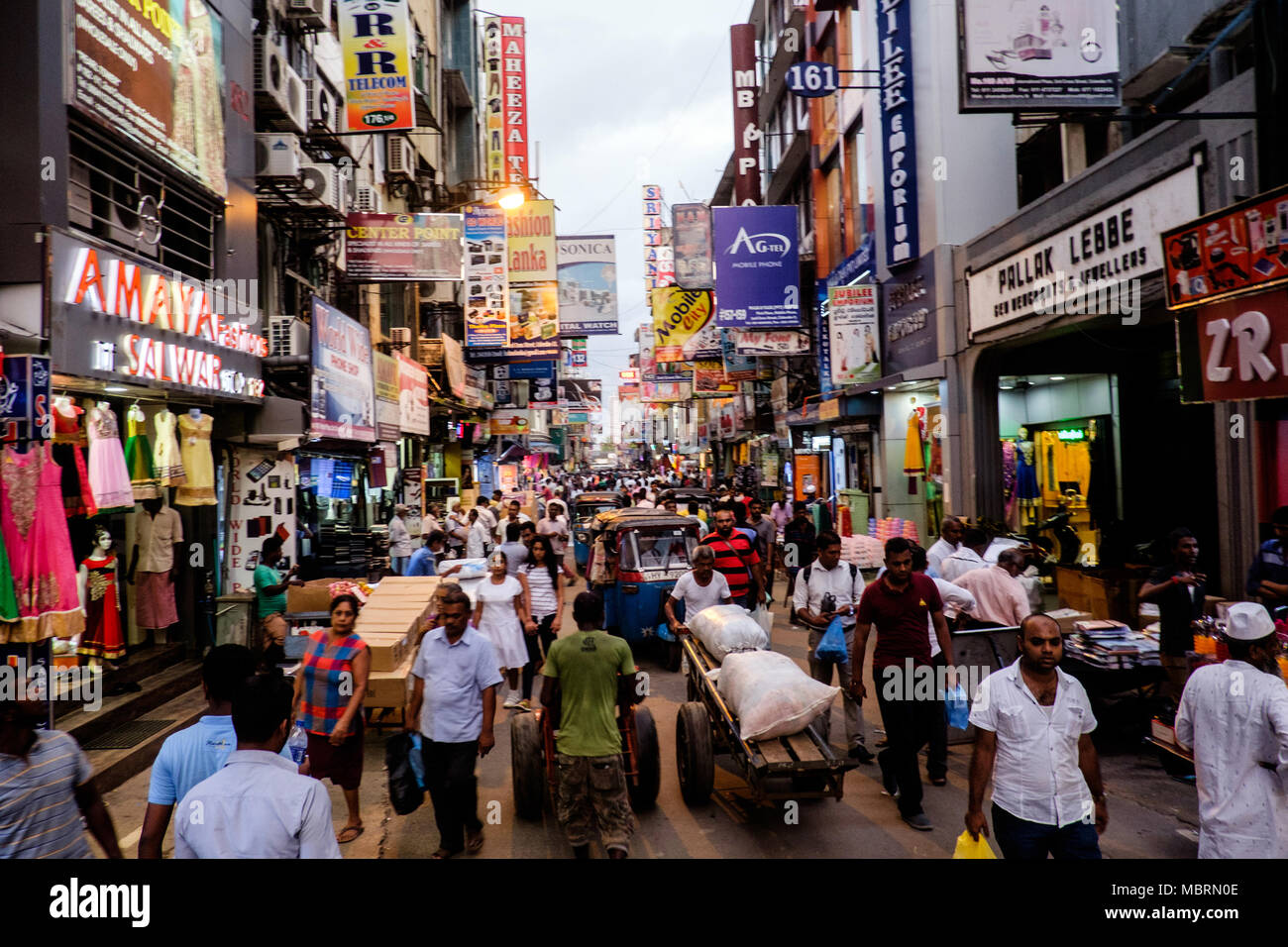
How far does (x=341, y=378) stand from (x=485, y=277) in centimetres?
1098

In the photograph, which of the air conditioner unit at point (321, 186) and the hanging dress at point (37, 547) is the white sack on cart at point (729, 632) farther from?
the air conditioner unit at point (321, 186)

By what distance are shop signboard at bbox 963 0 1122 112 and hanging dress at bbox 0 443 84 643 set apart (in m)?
10.1

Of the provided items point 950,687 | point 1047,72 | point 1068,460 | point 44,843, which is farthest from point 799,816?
point 1068,460

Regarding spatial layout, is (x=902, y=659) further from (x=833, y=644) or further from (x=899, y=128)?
(x=899, y=128)

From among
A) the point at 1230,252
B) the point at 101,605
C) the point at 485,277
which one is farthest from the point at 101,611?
the point at 485,277

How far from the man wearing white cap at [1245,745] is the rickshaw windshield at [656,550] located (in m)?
8.03

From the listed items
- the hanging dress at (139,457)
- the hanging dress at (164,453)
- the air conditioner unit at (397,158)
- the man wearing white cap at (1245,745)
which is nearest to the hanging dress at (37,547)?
the hanging dress at (139,457)

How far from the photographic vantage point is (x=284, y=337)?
14.8m

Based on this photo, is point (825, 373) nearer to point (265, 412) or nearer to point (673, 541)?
point (673, 541)

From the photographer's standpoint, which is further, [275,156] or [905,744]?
[275,156]

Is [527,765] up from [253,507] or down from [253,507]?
down

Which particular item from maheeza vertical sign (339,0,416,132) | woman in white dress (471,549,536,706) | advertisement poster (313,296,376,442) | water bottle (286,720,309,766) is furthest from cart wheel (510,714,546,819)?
maheeza vertical sign (339,0,416,132)

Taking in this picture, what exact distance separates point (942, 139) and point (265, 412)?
12781mm

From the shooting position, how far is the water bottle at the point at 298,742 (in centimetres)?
616
